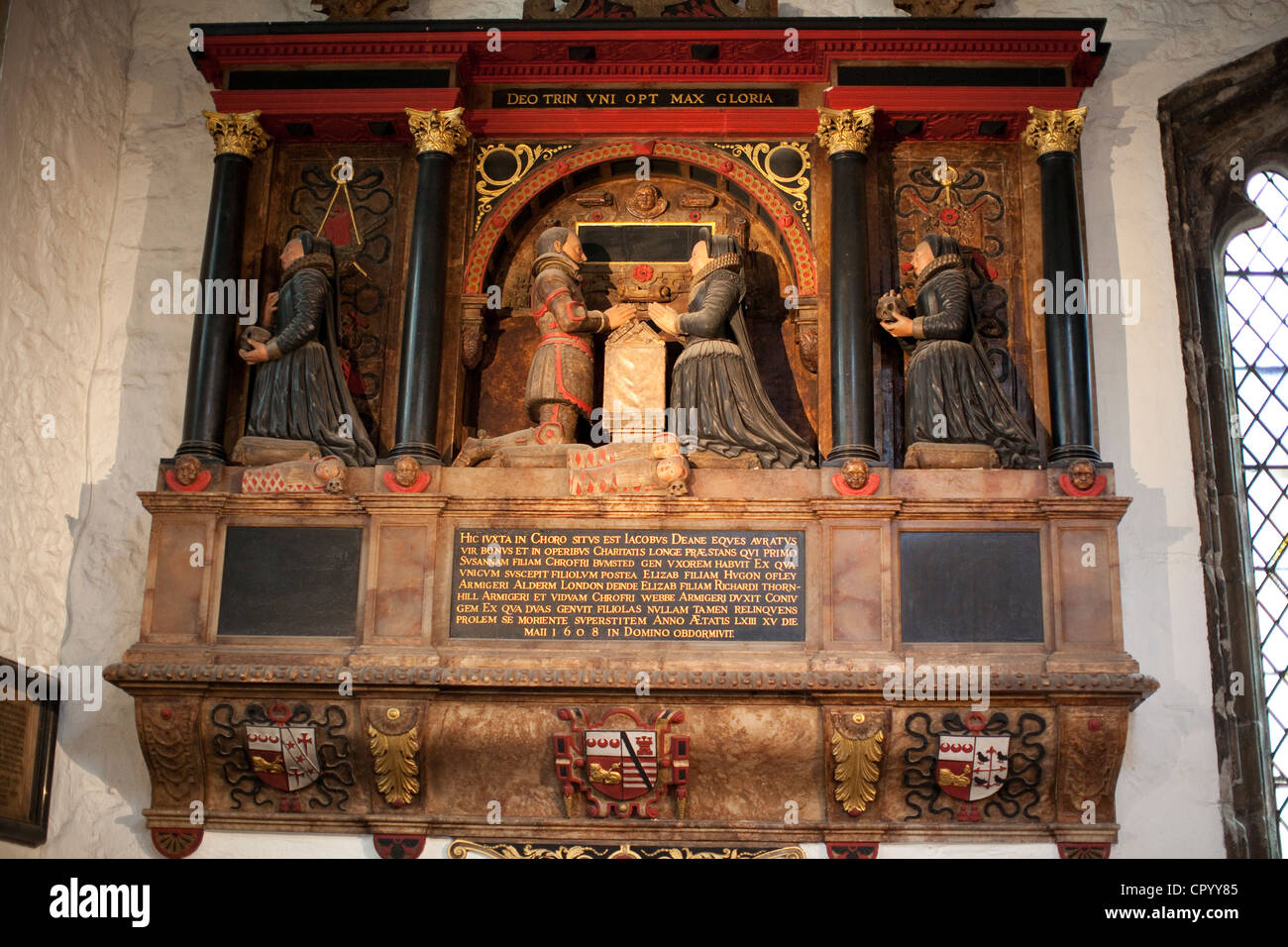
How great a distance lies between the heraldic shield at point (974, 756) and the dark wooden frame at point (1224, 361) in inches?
66.9

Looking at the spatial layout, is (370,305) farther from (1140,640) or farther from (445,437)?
(1140,640)

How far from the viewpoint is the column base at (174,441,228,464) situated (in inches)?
412

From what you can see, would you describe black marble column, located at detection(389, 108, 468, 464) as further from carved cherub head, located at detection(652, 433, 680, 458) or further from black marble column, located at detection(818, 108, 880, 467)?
black marble column, located at detection(818, 108, 880, 467)

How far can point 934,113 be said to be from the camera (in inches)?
436

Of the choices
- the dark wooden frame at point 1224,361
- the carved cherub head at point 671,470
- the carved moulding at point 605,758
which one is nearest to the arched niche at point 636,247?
the carved cherub head at point 671,470

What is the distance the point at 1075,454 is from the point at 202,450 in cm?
576

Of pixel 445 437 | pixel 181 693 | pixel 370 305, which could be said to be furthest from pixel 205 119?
pixel 181 693

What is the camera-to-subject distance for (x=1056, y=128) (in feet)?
35.9

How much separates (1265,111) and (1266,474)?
2750 millimetres

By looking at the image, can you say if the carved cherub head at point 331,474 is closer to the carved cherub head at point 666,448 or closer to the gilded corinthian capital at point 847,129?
the carved cherub head at point 666,448

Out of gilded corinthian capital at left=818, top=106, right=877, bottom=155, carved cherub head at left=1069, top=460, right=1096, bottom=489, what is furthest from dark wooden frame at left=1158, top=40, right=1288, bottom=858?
gilded corinthian capital at left=818, top=106, right=877, bottom=155

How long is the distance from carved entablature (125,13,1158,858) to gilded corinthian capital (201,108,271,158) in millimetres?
26

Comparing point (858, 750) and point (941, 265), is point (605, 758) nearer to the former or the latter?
point (858, 750)

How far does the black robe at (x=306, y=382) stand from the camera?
1059cm
